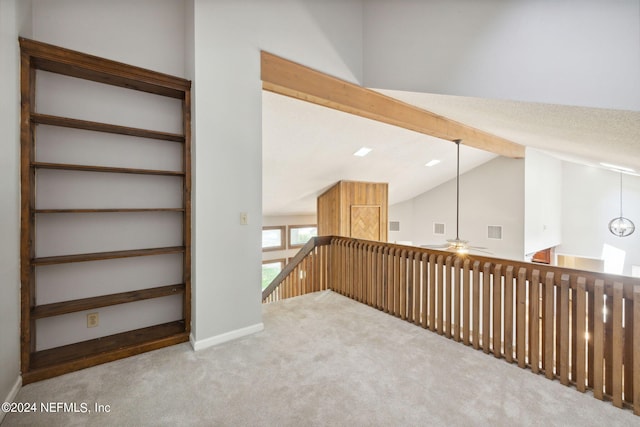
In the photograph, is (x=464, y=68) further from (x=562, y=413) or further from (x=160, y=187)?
(x=160, y=187)

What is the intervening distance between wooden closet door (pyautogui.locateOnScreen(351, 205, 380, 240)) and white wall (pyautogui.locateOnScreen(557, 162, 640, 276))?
Result: 6301mm

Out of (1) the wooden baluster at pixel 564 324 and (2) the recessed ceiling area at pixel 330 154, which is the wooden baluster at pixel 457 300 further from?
(2) the recessed ceiling area at pixel 330 154

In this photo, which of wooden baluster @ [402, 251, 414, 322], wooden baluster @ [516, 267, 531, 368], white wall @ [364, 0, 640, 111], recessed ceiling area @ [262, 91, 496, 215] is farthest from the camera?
recessed ceiling area @ [262, 91, 496, 215]

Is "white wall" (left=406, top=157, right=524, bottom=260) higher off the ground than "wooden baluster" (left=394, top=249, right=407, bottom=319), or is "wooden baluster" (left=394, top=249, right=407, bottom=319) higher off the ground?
"white wall" (left=406, top=157, right=524, bottom=260)

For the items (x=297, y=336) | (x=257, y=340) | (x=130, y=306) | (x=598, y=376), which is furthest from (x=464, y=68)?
(x=130, y=306)

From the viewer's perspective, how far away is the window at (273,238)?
8.80 meters

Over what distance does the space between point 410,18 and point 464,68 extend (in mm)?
854

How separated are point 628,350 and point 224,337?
2864mm

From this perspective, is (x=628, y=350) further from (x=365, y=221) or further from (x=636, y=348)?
(x=365, y=221)

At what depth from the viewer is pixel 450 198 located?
28.2ft

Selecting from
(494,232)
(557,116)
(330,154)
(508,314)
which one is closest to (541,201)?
(494,232)

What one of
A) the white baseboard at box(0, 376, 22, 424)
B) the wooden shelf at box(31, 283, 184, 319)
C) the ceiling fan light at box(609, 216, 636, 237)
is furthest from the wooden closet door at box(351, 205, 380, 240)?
Answer: the ceiling fan light at box(609, 216, 636, 237)

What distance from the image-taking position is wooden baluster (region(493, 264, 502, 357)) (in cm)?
231

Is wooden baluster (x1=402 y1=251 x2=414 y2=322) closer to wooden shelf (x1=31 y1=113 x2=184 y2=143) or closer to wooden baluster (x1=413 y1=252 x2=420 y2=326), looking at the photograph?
wooden baluster (x1=413 y1=252 x2=420 y2=326)
